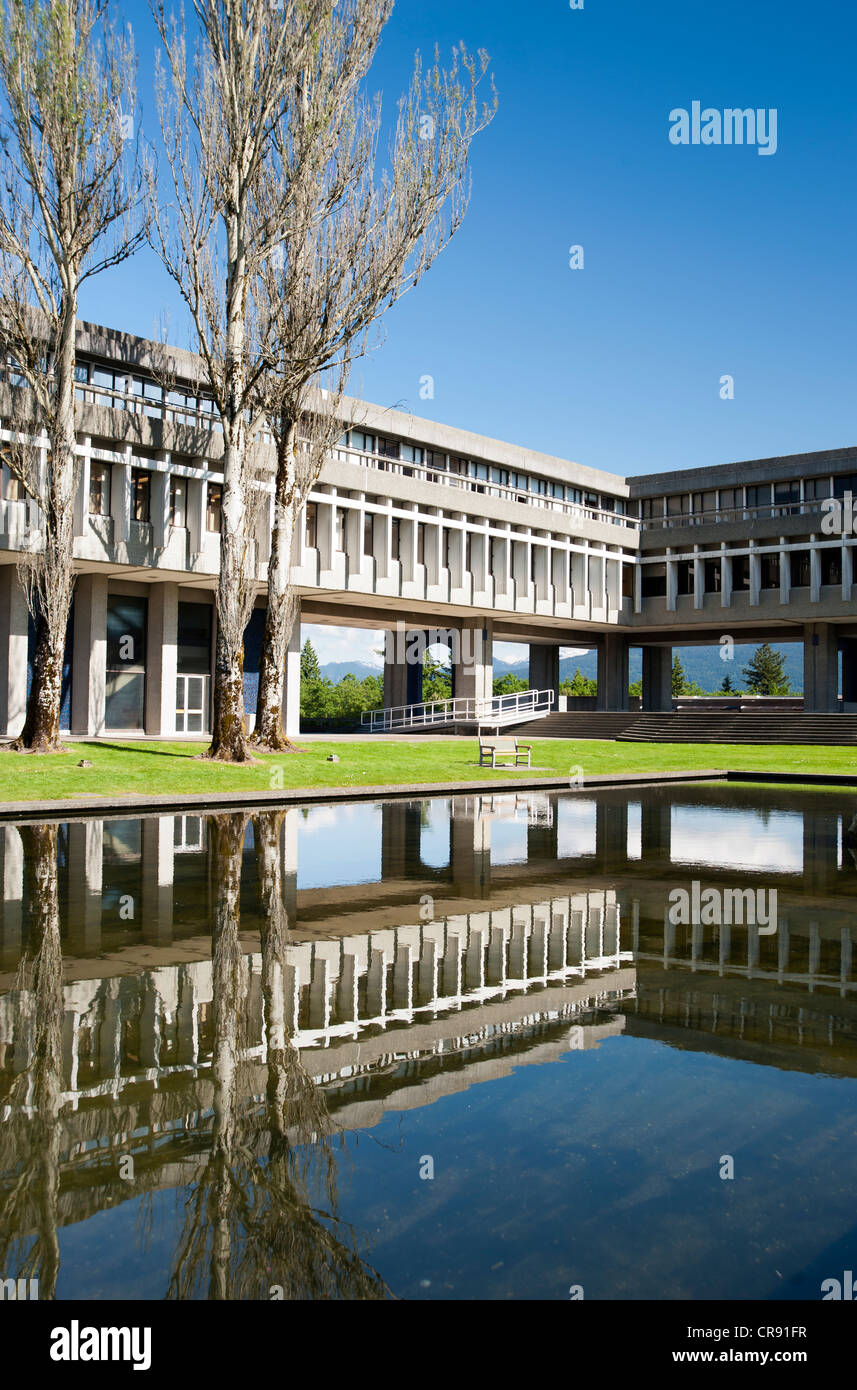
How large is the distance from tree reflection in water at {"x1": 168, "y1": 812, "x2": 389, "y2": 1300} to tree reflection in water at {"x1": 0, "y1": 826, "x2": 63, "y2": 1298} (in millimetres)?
464

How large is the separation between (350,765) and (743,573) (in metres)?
31.9

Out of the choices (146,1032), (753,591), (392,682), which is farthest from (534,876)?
(753,591)

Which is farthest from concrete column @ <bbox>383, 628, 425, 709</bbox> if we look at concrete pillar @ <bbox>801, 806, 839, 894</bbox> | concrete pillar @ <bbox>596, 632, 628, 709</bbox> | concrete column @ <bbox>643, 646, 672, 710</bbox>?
concrete pillar @ <bbox>801, 806, 839, 894</bbox>

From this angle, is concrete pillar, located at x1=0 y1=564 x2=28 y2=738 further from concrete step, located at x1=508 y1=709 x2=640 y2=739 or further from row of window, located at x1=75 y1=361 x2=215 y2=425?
concrete step, located at x1=508 y1=709 x2=640 y2=739

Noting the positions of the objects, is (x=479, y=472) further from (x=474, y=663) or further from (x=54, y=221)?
(x=54, y=221)

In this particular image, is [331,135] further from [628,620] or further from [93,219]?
[628,620]

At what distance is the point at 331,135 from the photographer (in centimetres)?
2470

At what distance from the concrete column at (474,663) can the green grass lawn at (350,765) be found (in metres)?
8.80

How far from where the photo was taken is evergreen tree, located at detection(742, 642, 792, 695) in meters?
140

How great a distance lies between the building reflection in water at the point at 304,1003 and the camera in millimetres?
3699

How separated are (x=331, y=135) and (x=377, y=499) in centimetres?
1614

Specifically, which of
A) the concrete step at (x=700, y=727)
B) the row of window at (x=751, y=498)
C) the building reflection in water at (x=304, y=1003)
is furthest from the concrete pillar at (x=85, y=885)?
the row of window at (x=751, y=498)

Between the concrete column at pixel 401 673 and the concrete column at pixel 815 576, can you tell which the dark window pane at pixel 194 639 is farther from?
the concrete column at pixel 815 576

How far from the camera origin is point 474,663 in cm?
4738
